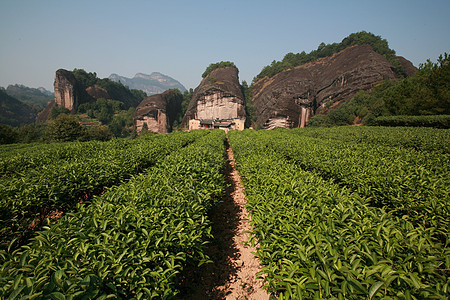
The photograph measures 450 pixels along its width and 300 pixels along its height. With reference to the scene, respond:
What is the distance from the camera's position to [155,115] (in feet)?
238

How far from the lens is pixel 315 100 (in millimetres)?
59875

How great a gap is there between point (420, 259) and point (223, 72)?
90.8 metres

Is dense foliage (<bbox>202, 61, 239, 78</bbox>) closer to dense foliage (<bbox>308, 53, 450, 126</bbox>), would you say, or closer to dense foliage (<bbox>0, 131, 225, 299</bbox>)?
dense foliage (<bbox>308, 53, 450, 126</bbox>)

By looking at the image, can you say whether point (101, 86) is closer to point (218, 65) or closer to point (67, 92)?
point (67, 92)

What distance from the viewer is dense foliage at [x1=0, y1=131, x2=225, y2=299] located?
135cm

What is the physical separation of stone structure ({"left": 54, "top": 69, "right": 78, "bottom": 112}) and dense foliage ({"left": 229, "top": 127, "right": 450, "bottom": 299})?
111315 millimetres

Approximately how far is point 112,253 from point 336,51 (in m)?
95.3

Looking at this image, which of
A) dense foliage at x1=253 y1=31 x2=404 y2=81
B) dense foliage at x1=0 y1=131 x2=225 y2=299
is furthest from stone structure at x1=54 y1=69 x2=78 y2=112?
dense foliage at x1=0 y1=131 x2=225 y2=299

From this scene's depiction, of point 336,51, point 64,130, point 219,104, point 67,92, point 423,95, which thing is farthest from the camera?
point 67,92

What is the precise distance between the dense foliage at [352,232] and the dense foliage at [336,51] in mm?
71161

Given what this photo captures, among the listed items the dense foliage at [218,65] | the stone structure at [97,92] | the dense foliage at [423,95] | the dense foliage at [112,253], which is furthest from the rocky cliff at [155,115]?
the dense foliage at [112,253]

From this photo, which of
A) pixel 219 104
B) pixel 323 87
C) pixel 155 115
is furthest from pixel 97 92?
pixel 323 87

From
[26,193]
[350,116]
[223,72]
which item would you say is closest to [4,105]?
[223,72]

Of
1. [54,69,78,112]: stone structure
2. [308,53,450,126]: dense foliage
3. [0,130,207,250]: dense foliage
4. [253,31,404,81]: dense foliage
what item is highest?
[253,31,404,81]: dense foliage
